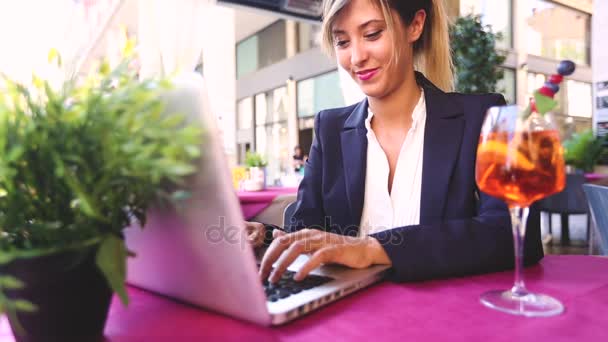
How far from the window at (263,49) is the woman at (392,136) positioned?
10794 millimetres

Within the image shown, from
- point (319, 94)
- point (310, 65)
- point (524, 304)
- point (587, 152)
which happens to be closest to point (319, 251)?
point (524, 304)

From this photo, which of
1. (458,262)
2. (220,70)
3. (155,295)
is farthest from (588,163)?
(155,295)

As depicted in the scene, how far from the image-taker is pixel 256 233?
0.96 meters

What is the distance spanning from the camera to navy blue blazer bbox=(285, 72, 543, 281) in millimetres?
759

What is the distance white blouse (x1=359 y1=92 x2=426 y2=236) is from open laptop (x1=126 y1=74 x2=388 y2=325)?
0.69 meters

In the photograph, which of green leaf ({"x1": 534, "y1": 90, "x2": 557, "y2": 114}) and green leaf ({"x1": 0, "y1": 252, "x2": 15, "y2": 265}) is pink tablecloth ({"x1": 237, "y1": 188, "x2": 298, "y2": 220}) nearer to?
green leaf ({"x1": 534, "y1": 90, "x2": 557, "y2": 114})

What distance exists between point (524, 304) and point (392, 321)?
0.19m

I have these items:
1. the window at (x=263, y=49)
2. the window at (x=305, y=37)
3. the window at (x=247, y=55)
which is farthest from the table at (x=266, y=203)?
the window at (x=247, y=55)

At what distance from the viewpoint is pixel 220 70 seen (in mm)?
4895

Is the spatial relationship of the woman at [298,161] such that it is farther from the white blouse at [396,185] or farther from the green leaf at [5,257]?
the green leaf at [5,257]

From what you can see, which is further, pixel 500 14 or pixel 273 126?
pixel 273 126

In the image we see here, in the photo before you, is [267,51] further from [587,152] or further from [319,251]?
[319,251]

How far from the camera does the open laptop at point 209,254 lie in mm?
419

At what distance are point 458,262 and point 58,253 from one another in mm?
617
